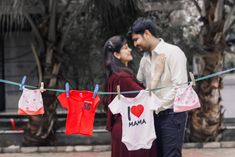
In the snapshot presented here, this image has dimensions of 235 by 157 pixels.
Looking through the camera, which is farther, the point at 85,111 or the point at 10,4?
the point at 10,4

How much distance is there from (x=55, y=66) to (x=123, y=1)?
5.41 ft

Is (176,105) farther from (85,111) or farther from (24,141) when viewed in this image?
(24,141)

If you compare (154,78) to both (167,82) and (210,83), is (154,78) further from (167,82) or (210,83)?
(210,83)

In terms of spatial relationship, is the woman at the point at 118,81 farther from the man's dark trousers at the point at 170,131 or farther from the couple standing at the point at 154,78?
the man's dark trousers at the point at 170,131

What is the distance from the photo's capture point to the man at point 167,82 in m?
3.48

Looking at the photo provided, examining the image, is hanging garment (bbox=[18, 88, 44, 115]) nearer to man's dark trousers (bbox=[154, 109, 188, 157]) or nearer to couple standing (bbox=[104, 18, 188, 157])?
couple standing (bbox=[104, 18, 188, 157])

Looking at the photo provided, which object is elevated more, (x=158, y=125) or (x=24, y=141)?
(x=158, y=125)

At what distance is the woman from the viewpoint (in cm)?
375

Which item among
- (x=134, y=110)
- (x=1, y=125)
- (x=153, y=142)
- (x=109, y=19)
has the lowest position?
(x=1, y=125)

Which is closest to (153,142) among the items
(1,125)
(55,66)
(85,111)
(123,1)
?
(85,111)

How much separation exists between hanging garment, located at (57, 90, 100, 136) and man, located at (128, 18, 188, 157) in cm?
78

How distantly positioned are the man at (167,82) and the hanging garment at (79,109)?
0.78 meters

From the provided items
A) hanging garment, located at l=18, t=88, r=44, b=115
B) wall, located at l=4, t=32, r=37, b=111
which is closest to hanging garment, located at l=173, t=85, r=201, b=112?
hanging garment, located at l=18, t=88, r=44, b=115

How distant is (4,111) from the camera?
446 inches
